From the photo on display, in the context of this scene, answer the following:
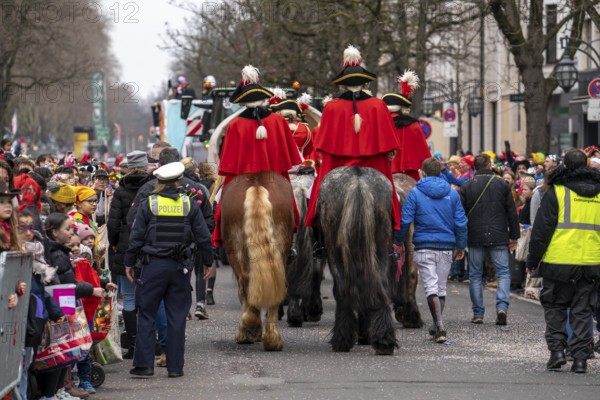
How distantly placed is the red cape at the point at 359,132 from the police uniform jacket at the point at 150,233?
7.82ft

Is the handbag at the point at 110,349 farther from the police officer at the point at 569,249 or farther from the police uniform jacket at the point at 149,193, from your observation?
the police officer at the point at 569,249

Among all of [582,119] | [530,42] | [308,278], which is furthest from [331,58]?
[308,278]

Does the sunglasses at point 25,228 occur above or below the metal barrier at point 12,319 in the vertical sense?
above

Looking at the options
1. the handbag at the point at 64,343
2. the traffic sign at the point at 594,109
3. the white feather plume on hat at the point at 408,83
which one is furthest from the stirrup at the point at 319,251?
the traffic sign at the point at 594,109

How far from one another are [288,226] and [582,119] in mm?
31694

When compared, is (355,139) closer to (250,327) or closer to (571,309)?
(250,327)

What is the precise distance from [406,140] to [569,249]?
4.42 metres

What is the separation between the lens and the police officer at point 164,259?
11.3 meters

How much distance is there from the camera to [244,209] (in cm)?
1325

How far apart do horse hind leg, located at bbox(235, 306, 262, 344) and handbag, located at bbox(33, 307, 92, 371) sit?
3418mm

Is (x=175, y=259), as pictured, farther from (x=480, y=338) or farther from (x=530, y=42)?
(x=530, y=42)

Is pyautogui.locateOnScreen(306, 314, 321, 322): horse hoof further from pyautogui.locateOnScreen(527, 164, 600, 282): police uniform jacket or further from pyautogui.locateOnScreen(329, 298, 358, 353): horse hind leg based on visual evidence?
pyautogui.locateOnScreen(527, 164, 600, 282): police uniform jacket

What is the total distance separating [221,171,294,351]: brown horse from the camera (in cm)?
1298

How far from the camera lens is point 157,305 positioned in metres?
11.5
